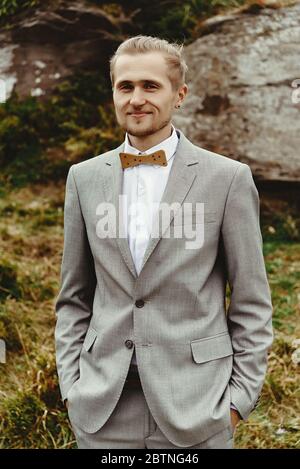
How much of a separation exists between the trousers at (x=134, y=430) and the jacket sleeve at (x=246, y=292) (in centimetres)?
17

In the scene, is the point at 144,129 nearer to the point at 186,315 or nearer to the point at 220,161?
the point at 220,161

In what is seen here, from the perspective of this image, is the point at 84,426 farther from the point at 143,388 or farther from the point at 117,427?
the point at 143,388

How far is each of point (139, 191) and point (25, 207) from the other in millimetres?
3506

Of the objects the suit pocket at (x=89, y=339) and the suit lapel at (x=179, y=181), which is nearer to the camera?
the suit lapel at (x=179, y=181)

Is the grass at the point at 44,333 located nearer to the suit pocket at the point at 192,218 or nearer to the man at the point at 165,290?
the man at the point at 165,290

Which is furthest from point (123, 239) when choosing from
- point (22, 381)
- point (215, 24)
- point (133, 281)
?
point (215, 24)

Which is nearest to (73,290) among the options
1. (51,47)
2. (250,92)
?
(250,92)

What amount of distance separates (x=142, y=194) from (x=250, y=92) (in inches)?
134

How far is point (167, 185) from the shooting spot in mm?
2576

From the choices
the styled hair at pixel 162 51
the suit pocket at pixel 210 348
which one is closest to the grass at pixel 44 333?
the suit pocket at pixel 210 348

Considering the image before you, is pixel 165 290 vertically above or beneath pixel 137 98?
beneath

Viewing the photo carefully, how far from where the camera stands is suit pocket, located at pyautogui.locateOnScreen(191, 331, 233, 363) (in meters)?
2.50

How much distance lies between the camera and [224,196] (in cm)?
256

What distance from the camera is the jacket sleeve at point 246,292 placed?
2.55 metres
